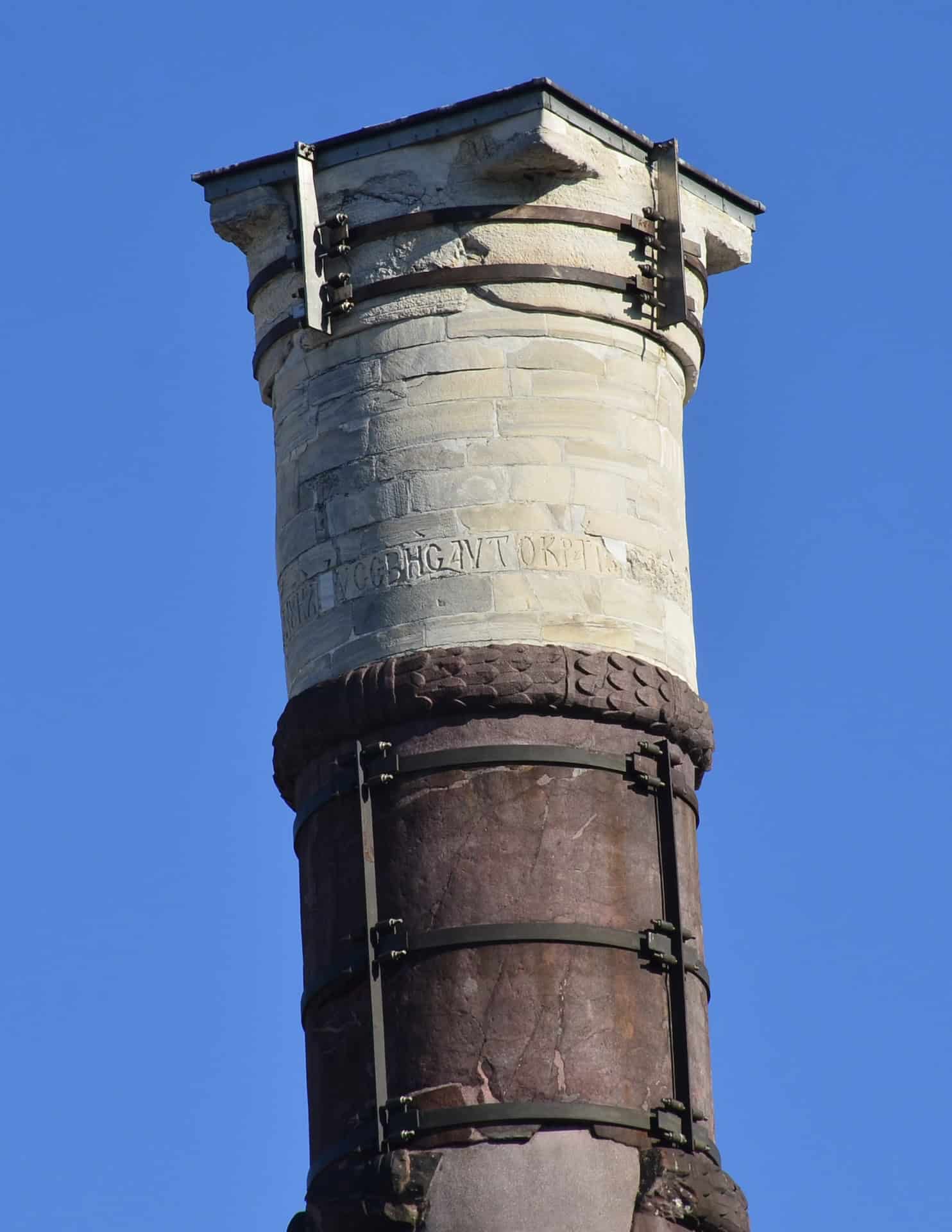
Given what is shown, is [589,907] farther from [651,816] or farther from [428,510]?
[428,510]

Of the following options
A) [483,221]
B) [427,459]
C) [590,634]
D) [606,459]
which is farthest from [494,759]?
[483,221]

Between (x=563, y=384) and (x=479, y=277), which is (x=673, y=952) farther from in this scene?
(x=479, y=277)

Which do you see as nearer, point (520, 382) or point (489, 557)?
point (489, 557)

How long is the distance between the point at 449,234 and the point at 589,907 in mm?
4048

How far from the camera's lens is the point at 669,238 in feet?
67.0

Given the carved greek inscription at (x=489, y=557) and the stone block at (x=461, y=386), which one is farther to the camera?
the stone block at (x=461, y=386)

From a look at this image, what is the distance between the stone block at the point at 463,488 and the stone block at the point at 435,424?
0.77 feet

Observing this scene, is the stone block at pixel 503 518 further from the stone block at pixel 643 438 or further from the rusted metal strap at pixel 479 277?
the rusted metal strap at pixel 479 277

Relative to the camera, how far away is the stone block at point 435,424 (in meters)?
19.5

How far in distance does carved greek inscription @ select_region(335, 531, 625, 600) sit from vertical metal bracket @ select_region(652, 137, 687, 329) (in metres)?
1.65

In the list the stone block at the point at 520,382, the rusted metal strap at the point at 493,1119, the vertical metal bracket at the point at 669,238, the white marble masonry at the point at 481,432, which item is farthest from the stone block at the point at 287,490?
the rusted metal strap at the point at 493,1119

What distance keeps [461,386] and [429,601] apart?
128 centimetres

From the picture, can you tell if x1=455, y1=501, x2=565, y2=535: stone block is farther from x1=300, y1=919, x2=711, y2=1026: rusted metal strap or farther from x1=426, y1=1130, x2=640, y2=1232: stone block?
x1=426, y1=1130, x2=640, y2=1232: stone block

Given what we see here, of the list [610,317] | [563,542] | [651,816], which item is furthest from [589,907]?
[610,317]
